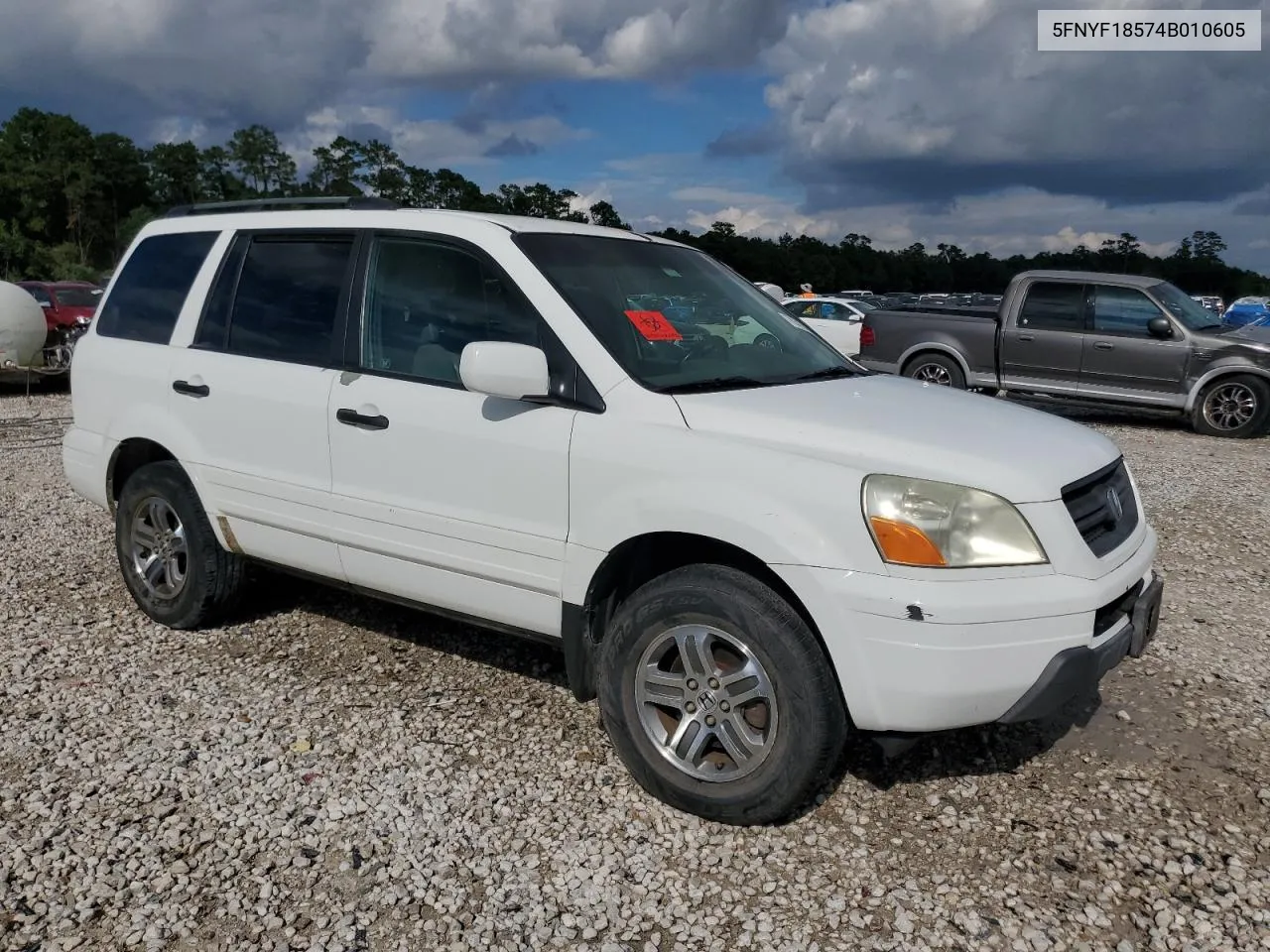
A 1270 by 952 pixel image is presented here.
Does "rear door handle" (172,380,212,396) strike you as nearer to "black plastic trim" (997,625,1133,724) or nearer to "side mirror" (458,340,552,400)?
"side mirror" (458,340,552,400)

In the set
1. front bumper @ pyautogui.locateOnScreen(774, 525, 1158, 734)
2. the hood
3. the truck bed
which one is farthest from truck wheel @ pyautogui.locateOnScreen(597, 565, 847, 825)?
the truck bed

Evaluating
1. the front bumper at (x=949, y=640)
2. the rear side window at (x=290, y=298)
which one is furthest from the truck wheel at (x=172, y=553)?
the front bumper at (x=949, y=640)

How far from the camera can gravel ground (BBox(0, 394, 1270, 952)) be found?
2.89 m

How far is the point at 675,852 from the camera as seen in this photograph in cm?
323

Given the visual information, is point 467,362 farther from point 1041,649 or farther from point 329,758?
point 1041,649

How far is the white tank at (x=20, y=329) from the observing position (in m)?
16.5

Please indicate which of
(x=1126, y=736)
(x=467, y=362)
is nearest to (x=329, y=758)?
(x=467, y=362)

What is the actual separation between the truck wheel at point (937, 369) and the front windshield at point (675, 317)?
960 cm

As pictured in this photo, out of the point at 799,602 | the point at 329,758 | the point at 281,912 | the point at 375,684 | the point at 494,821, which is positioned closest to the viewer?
the point at 281,912

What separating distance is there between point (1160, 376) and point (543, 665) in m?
10.8

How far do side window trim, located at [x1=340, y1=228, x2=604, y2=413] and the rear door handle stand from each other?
33.9 inches

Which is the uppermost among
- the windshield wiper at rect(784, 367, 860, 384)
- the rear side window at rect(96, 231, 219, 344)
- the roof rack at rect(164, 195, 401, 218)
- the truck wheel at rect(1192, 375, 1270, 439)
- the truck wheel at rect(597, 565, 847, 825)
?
the roof rack at rect(164, 195, 401, 218)

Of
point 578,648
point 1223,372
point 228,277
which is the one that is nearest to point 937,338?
point 1223,372

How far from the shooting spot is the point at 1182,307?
1316 centimetres
